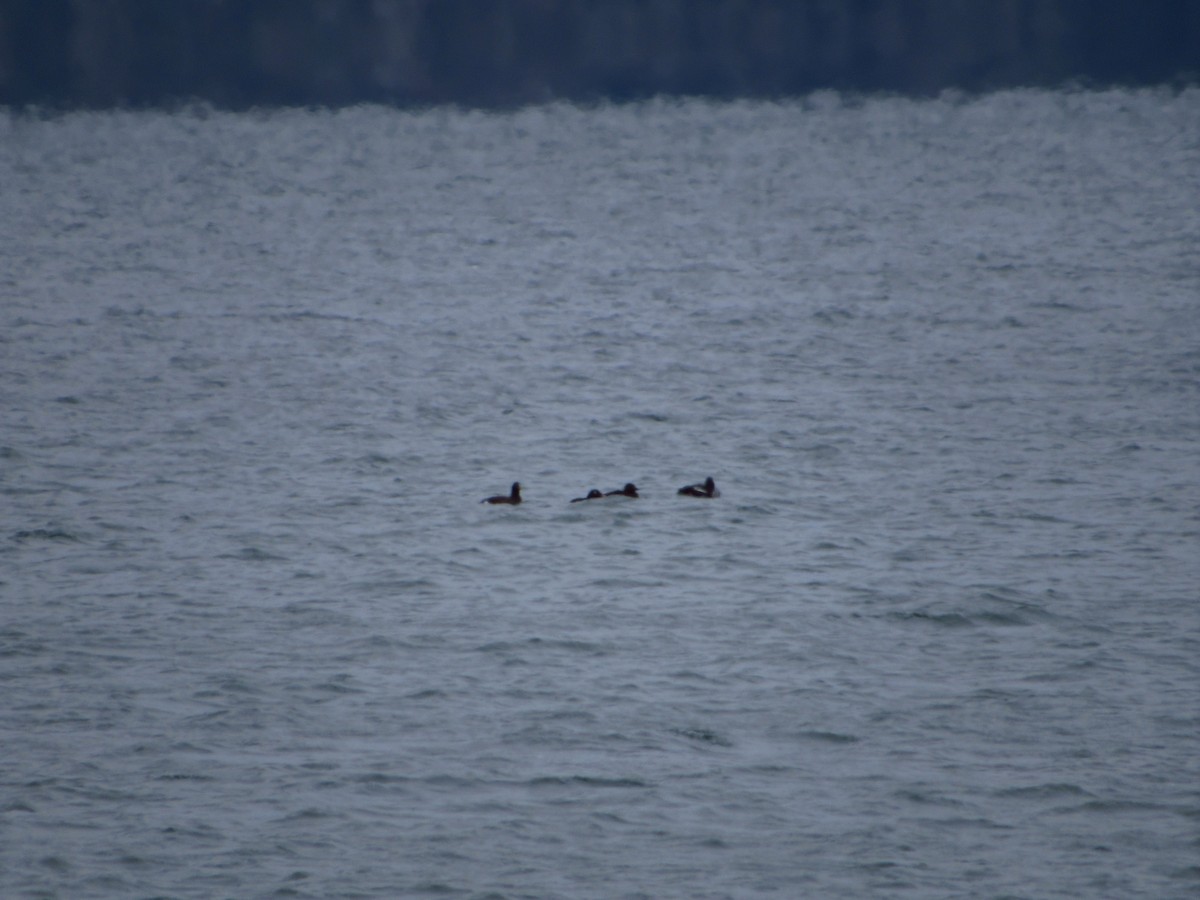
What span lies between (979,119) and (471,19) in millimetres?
24251

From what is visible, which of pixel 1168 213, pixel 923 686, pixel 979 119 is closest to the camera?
pixel 923 686

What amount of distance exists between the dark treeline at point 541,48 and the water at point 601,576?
45.6 m

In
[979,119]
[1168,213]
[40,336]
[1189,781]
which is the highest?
[979,119]

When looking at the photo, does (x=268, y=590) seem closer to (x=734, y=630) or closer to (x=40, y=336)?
(x=734, y=630)

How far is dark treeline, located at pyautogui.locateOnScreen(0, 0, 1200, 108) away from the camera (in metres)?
87.2

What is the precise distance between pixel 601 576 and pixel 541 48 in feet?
242

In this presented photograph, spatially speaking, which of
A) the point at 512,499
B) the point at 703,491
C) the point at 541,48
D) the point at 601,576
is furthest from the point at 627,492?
the point at 541,48

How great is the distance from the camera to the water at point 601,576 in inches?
→ 488

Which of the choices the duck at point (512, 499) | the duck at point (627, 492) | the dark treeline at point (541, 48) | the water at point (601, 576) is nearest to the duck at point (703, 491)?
the water at point (601, 576)

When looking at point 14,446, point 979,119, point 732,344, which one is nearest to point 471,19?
point 979,119

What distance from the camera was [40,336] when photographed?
31641mm

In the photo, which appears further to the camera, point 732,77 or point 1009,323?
point 732,77

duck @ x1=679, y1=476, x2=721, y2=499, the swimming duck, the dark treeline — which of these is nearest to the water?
duck @ x1=679, y1=476, x2=721, y2=499

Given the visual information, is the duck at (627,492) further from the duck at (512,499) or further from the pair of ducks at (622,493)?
the duck at (512,499)
